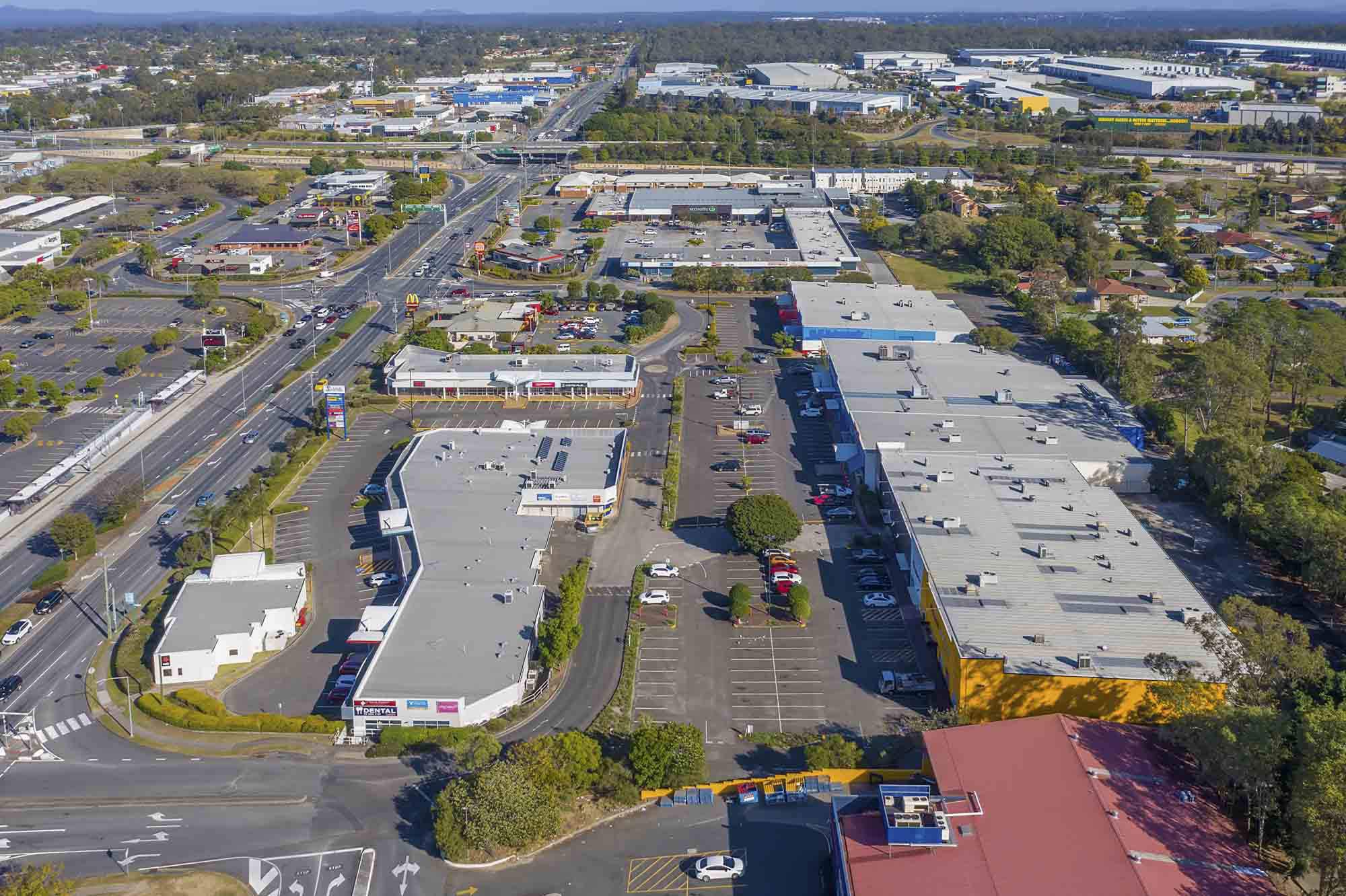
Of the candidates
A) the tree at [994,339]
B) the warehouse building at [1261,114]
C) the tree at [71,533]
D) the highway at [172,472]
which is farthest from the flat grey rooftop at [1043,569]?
the warehouse building at [1261,114]

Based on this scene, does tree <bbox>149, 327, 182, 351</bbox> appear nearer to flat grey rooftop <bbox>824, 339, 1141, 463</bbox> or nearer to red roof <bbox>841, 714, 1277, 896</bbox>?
flat grey rooftop <bbox>824, 339, 1141, 463</bbox>

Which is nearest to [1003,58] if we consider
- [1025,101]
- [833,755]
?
[1025,101]

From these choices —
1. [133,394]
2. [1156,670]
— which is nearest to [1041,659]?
[1156,670]

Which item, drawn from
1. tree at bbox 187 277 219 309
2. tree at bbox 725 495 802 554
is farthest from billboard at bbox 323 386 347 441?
tree at bbox 187 277 219 309

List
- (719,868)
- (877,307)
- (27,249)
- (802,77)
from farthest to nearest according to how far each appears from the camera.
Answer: (802,77)
(27,249)
(877,307)
(719,868)

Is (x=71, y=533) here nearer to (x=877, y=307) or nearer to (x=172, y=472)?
(x=172, y=472)

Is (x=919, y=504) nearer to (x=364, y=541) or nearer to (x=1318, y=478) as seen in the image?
(x=1318, y=478)

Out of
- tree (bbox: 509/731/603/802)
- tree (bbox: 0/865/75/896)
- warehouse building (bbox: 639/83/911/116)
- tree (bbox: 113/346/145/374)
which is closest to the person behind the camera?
tree (bbox: 0/865/75/896)
